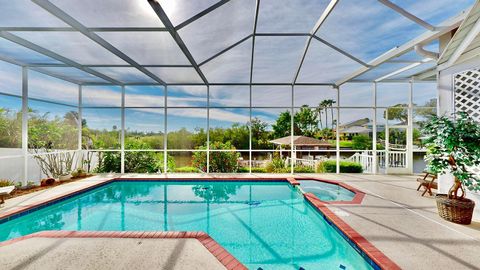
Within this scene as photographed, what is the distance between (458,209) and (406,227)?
1.00m

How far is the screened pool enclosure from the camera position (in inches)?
178

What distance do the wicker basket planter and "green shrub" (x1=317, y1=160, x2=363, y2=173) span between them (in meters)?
5.32

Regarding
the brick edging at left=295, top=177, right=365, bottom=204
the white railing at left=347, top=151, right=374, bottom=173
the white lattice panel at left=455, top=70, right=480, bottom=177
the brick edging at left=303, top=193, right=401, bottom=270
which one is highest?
the white lattice panel at left=455, top=70, right=480, bottom=177

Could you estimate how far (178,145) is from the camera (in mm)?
9930

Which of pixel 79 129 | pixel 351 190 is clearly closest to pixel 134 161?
pixel 79 129

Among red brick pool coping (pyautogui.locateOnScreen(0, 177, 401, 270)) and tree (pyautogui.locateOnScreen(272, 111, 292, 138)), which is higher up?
tree (pyautogui.locateOnScreen(272, 111, 292, 138))

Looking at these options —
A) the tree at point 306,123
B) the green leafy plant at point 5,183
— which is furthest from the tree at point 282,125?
the green leafy plant at point 5,183

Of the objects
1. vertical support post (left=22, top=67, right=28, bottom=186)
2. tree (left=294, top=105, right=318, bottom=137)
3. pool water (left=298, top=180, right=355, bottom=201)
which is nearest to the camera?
pool water (left=298, top=180, right=355, bottom=201)

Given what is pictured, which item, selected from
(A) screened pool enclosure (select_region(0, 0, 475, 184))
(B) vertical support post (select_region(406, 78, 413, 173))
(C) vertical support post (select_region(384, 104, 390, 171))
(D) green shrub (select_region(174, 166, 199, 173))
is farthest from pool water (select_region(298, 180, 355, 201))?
(D) green shrub (select_region(174, 166, 199, 173))

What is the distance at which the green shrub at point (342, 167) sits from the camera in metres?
9.52

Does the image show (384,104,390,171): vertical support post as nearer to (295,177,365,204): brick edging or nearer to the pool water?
(295,177,365,204): brick edging

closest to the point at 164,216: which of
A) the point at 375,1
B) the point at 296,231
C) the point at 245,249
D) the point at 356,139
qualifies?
the point at 245,249

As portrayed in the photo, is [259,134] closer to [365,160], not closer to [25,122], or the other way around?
[365,160]

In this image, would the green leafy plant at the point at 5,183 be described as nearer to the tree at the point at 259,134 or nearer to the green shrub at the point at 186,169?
the green shrub at the point at 186,169
